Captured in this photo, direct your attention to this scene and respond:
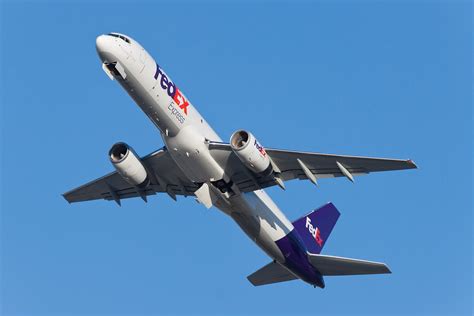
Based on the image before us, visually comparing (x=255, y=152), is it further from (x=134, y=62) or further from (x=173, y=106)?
Answer: (x=134, y=62)

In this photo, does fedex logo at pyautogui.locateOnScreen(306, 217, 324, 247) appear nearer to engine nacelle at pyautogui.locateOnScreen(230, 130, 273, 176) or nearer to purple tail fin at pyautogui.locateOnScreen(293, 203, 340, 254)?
purple tail fin at pyautogui.locateOnScreen(293, 203, 340, 254)

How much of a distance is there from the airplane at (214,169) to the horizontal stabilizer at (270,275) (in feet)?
0.22

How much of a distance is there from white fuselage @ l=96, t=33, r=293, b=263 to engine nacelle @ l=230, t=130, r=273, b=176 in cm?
166

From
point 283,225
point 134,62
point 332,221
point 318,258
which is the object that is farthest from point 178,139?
point 332,221

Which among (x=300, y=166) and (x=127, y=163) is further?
(x=127, y=163)

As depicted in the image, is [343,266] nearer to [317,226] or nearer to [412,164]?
[317,226]

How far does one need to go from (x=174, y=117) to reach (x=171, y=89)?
1288 mm

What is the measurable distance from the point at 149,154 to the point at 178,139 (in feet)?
12.1

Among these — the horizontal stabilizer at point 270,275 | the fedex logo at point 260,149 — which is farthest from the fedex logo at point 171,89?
the horizontal stabilizer at point 270,275

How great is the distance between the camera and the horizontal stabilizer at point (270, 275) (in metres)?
44.2

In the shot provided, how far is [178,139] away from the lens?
36188 millimetres

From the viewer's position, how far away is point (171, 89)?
36.1 meters

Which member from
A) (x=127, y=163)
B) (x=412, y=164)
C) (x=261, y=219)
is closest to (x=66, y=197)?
(x=127, y=163)

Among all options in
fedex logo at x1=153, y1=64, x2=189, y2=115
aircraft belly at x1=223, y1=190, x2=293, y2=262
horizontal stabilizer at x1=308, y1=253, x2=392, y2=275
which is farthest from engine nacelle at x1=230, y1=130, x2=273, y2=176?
horizontal stabilizer at x1=308, y1=253, x2=392, y2=275
